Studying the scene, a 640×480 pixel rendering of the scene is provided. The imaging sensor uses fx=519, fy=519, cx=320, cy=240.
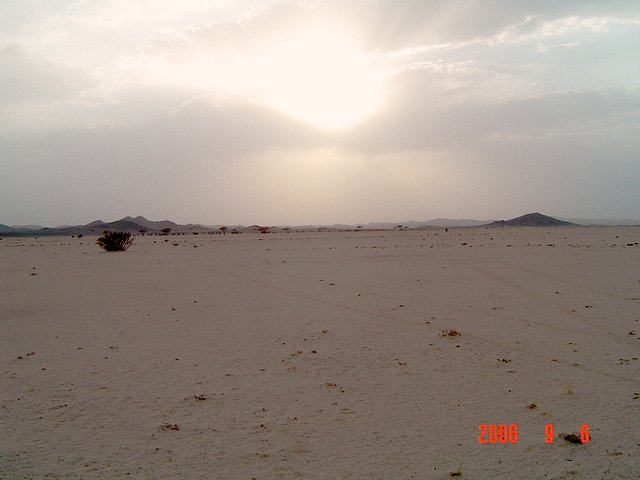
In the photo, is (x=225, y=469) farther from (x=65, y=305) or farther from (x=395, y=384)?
(x=65, y=305)

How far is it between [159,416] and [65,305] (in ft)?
33.6

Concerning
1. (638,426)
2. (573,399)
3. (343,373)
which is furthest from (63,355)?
(638,426)

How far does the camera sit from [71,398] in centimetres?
735

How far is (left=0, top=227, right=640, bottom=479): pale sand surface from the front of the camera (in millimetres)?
5457
